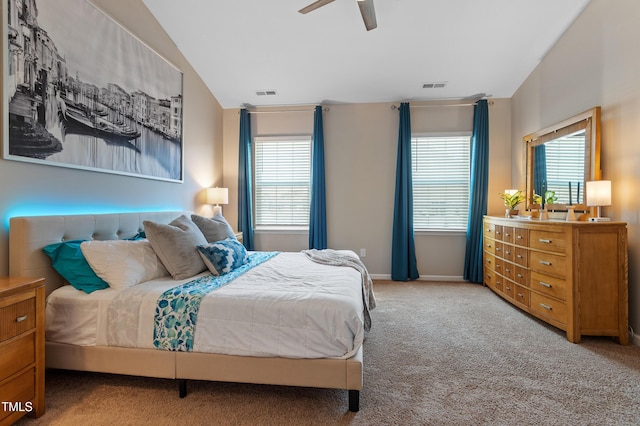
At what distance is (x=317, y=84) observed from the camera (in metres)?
4.39

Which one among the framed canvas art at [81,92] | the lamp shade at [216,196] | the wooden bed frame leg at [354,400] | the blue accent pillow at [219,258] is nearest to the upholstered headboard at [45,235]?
the framed canvas art at [81,92]

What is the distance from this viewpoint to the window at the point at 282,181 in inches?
195

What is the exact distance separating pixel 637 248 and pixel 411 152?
2752 mm

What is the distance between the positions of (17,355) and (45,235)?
0.83 metres

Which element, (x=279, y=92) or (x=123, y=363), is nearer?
(x=123, y=363)

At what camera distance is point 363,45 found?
3707 mm

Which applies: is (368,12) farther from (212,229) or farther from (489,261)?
(489,261)

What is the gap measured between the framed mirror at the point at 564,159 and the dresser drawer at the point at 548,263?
732 mm

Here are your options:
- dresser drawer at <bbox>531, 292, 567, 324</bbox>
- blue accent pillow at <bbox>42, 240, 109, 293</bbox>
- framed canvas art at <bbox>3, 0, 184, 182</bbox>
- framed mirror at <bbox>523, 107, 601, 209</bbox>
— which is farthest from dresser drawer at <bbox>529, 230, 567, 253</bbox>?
framed canvas art at <bbox>3, 0, 184, 182</bbox>

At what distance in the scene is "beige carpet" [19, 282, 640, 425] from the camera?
1.71m

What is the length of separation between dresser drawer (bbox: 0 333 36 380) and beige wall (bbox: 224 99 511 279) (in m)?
3.52

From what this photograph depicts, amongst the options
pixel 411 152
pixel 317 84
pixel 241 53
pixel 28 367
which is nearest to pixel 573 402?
pixel 28 367

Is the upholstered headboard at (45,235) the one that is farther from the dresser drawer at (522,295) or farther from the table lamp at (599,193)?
the table lamp at (599,193)

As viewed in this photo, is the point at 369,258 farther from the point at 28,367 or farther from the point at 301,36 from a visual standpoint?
Answer: the point at 28,367
